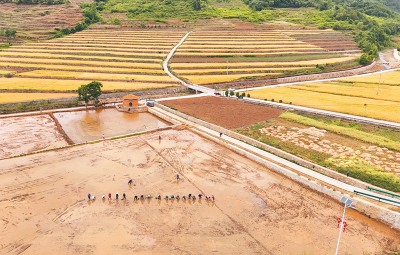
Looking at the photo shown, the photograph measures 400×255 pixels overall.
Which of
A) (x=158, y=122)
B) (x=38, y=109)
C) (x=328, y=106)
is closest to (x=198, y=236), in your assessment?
(x=158, y=122)

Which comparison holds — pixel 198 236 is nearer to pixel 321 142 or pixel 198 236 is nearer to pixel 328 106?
pixel 321 142

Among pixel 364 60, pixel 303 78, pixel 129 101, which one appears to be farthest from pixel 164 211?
pixel 364 60

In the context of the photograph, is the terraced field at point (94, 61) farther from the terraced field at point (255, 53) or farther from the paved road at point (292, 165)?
the paved road at point (292, 165)

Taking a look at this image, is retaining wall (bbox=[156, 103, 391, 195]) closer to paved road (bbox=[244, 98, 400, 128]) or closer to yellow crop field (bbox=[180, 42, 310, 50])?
paved road (bbox=[244, 98, 400, 128])

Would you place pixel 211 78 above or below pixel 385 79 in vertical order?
above

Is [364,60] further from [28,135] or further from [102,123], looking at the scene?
[28,135]

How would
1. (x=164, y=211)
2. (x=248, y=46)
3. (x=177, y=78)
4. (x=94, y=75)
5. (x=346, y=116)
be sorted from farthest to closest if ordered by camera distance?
1. (x=248, y=46)
2. (x=177, y=78)
3. (x=94, y=75)
4. (x=346, y=116)
5. (x=164, y=211)

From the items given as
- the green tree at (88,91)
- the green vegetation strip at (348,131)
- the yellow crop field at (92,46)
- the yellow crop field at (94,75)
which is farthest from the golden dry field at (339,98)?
the yellow crop field at (92,46)
